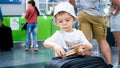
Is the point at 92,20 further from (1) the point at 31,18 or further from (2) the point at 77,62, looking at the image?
(1) the point at 31,18

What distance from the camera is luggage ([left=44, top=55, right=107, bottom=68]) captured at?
69.9 inches

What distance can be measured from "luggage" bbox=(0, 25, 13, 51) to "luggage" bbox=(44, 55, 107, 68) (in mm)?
5660

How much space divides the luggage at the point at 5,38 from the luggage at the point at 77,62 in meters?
5.66

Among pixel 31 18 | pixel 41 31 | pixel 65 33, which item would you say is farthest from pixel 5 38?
pixel 65 33

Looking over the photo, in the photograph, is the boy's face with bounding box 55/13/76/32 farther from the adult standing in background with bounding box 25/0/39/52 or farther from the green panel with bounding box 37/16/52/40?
the green panel with bounding box 37/16/52/40

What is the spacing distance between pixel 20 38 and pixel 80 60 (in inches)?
252

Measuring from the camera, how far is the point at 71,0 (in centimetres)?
313

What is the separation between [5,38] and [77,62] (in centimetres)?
586

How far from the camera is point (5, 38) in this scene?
24.4ft

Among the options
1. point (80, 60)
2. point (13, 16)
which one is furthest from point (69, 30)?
point (13, 16)

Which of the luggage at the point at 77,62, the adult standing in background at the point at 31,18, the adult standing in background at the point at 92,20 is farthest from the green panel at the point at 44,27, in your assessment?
the luggage at the point at 77,62

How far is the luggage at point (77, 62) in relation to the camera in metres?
1.77

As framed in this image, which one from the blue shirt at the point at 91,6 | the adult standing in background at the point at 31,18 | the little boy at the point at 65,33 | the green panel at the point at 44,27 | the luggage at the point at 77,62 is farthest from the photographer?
the green panel at the point at 44,27

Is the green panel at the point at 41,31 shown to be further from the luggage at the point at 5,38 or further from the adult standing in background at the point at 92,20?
the adult standing in background at the point at 92,20
